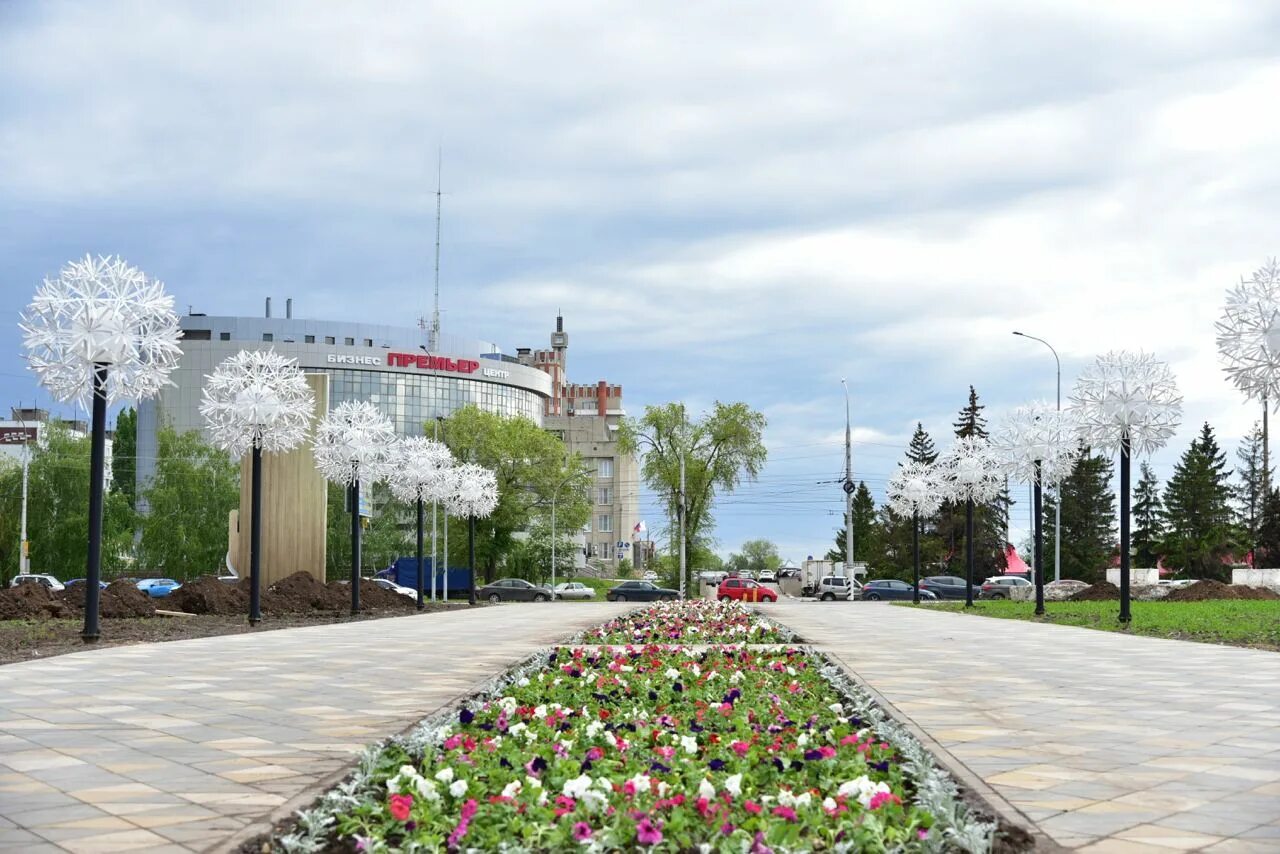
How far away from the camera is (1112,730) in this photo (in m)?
8.11

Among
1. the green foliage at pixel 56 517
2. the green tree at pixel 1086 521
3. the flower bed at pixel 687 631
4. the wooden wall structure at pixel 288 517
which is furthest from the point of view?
the green tree at pixel 1086 521

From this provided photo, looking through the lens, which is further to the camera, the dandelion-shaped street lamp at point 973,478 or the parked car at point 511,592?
the parked car at point 511,592

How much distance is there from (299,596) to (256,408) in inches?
281

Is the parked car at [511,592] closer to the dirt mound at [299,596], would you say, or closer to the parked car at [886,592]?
the parked car at [886,592]

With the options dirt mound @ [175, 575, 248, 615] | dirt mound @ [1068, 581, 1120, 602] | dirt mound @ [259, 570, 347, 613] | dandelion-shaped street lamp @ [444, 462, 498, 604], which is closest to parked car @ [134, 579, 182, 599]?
dandelion-shaped street lamp @ [444, 462, 498, 604]

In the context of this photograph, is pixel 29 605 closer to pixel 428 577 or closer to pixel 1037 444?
pixel 1037 444

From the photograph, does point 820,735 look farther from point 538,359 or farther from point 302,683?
point 538,359

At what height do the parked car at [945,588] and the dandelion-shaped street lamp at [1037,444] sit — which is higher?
the dandelion-shaped street lamp at [1037,444]

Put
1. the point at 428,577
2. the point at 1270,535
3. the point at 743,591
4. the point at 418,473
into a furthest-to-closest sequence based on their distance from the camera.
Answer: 1. the point at 1270,535
2. the point at 428,577
3. the point at 743,591
4. the point at 418,473

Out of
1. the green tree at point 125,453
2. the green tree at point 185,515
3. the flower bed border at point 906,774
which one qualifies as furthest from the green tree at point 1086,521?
the flower bed border at point 906,774

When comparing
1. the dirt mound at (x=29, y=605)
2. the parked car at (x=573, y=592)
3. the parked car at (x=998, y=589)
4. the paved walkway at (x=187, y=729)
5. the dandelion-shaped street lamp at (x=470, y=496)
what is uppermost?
the dandelion-shaped street lamp at (x=470, y=496)

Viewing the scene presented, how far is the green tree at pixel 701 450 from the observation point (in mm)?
66000

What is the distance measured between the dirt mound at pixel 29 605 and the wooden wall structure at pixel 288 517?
734 cm

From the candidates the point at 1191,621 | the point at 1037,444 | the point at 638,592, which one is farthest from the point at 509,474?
the point at 1191,621
